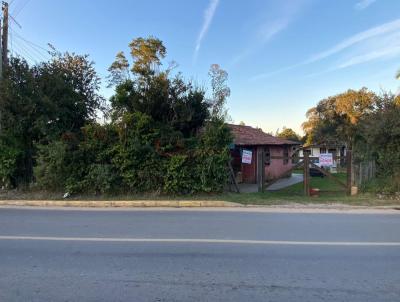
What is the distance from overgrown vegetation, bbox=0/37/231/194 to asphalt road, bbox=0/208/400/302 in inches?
185

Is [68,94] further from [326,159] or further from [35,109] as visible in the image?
[326,159]

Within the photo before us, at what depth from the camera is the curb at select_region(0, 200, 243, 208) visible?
40.7 ft

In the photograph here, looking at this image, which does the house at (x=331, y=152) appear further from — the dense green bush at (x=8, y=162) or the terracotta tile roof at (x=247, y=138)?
the dense green bush at (x=8, y=162)

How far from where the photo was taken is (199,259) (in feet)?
18.9

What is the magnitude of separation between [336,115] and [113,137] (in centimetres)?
4357

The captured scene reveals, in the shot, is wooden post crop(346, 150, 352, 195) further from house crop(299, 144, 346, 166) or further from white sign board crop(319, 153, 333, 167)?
white sign board crop(319, 153, 333, 167)

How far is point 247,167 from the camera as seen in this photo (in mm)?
21781

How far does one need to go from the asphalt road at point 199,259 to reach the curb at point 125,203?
9.52 ft

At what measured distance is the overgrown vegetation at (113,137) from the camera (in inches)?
555

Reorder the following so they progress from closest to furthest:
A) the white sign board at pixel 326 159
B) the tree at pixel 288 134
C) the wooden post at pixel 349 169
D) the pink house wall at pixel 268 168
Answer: the wooden post at pixel 349 169, the white sign board at pixel 326 159, the pink house wall at pixel 268 168, the tree at pixel 288 134

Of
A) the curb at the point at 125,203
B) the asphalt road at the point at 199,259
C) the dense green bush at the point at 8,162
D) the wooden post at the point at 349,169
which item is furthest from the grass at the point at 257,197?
the asphalt road at the point at 199,259

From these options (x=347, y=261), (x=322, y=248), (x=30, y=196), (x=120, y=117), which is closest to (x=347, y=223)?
(x=322, y=248)

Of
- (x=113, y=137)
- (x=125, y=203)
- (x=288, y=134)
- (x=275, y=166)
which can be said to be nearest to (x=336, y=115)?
(x=288, y=134)

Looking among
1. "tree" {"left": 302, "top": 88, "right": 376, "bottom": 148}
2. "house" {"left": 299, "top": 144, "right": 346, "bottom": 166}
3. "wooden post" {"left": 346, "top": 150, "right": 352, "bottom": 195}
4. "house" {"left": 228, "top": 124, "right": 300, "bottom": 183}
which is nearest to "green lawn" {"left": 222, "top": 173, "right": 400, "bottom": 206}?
"wooden post" {"left": 346, "top": 150, "right": 352, "bottom": 195}
